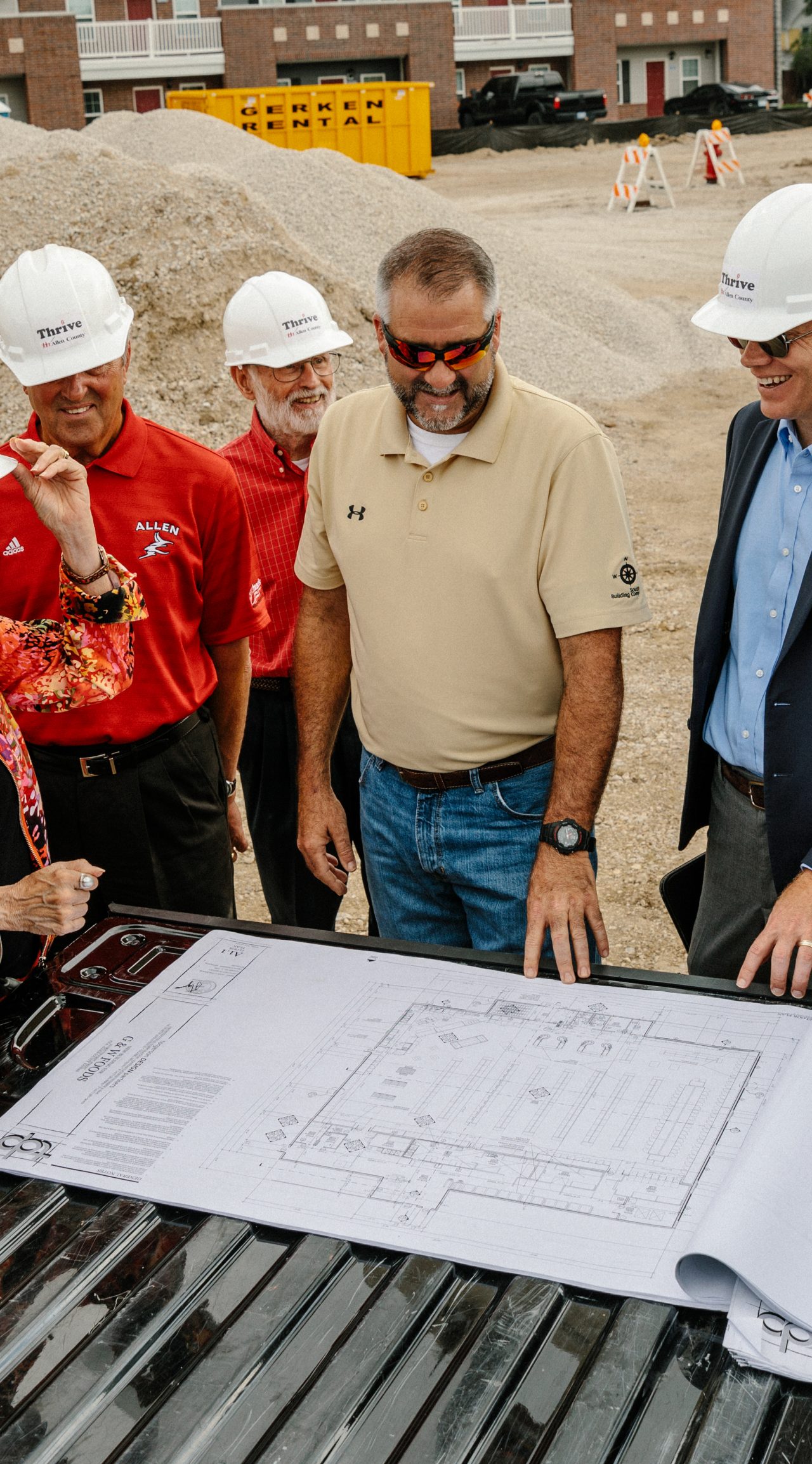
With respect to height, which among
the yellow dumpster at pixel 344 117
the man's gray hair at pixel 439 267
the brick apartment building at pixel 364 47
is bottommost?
the man's gray hair at pixel 439 267

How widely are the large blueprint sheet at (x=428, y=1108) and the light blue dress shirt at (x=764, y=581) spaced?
854mm

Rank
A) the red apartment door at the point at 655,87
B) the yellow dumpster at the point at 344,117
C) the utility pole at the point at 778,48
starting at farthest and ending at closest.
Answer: the red apartment door at the point at 655,87 → the utility pole at the point at 778,48 → the yellow dumpster at the point at 344,117

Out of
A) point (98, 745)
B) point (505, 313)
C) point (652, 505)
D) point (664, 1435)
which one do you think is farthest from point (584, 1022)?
point (505, 313)

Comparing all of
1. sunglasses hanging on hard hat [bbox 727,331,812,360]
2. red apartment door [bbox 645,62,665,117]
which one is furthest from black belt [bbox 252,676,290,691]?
red apartment door [bbox 645,62,665,117]

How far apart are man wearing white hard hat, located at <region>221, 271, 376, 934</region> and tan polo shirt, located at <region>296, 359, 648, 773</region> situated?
119 centimetres

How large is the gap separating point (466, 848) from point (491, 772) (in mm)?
192

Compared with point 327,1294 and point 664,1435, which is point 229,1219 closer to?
point 327,1294

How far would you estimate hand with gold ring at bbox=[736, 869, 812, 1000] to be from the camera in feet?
8.00

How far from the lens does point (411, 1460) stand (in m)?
1.60

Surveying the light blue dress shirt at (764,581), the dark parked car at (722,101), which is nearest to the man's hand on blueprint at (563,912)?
the light blue dress shirt at (764,581)

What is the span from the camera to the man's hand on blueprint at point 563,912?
2619 mm

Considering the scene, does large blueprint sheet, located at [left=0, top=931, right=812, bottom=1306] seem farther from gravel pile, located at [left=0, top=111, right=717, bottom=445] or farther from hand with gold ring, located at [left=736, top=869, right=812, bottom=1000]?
gravel pile, located at [left=0, top=111, right=717, bottom=445]

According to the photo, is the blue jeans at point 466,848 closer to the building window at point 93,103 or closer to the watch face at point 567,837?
the watch face at point 567,837

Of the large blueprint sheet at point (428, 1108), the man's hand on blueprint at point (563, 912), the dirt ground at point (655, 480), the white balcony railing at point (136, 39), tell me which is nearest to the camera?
the large blueprint sheet at point (428, 1108)
